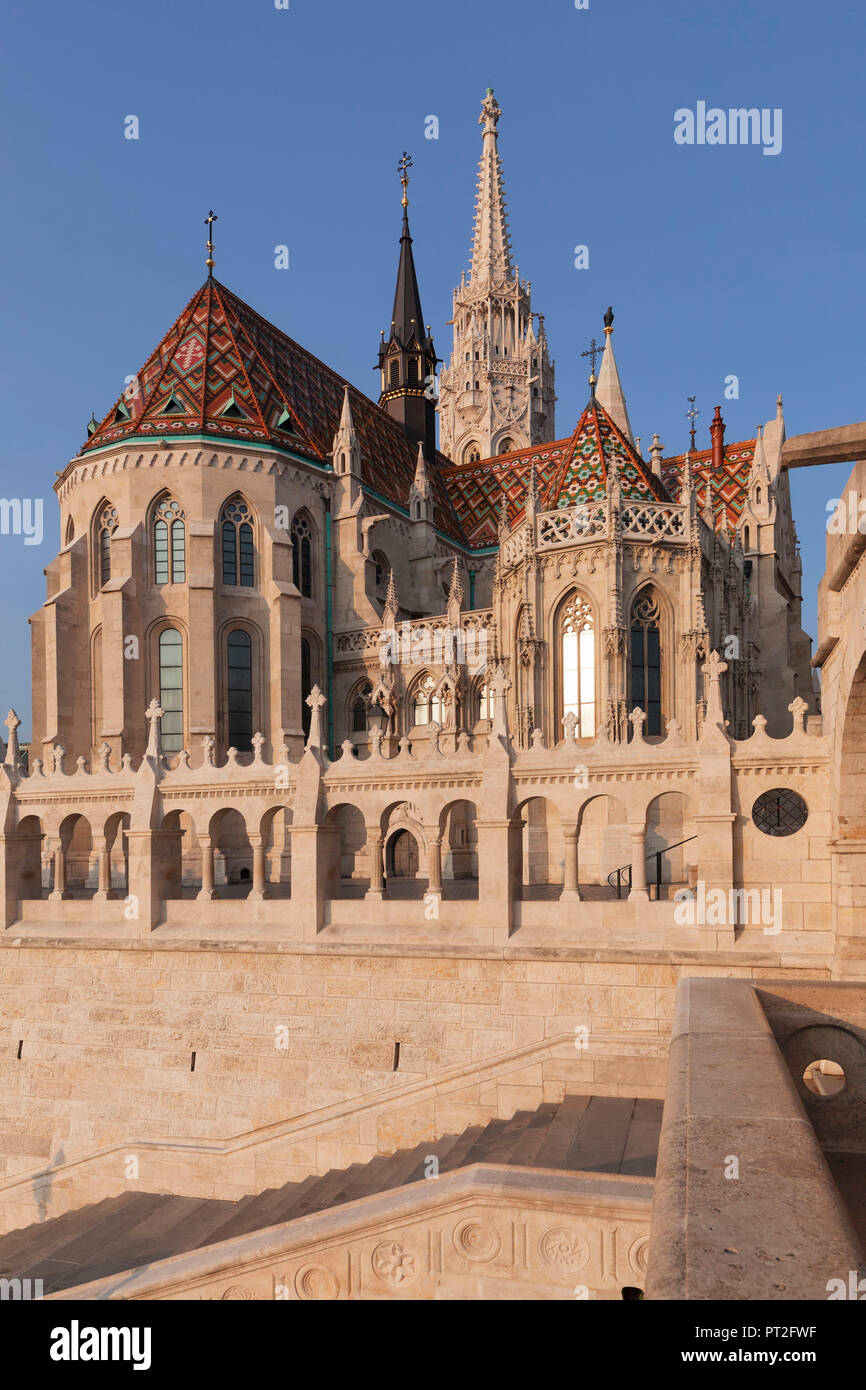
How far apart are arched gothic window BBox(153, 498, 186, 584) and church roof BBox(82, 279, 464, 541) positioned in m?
2.17

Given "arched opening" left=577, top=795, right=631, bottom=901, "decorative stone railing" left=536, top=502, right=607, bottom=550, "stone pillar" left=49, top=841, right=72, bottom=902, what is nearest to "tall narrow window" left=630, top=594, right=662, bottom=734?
"decorative stone railing" left=536, top=502, right=607, bottom=550

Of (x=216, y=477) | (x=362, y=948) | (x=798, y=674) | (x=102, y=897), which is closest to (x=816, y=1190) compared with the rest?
(x=362, y=948)

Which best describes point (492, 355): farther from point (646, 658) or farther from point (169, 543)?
point (646, 658)

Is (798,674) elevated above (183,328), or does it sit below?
below

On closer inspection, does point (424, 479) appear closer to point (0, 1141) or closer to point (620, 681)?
point (620, 681)

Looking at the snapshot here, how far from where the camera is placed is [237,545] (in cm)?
2762

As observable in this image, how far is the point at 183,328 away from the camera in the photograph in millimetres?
30156

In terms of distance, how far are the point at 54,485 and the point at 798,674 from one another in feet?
87.1

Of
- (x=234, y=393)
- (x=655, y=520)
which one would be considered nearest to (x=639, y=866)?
(x=655, y=520)

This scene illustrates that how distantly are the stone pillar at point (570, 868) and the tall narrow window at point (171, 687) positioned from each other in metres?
15.2

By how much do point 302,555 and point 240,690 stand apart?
17.1ft

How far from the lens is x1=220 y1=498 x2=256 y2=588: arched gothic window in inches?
1081
